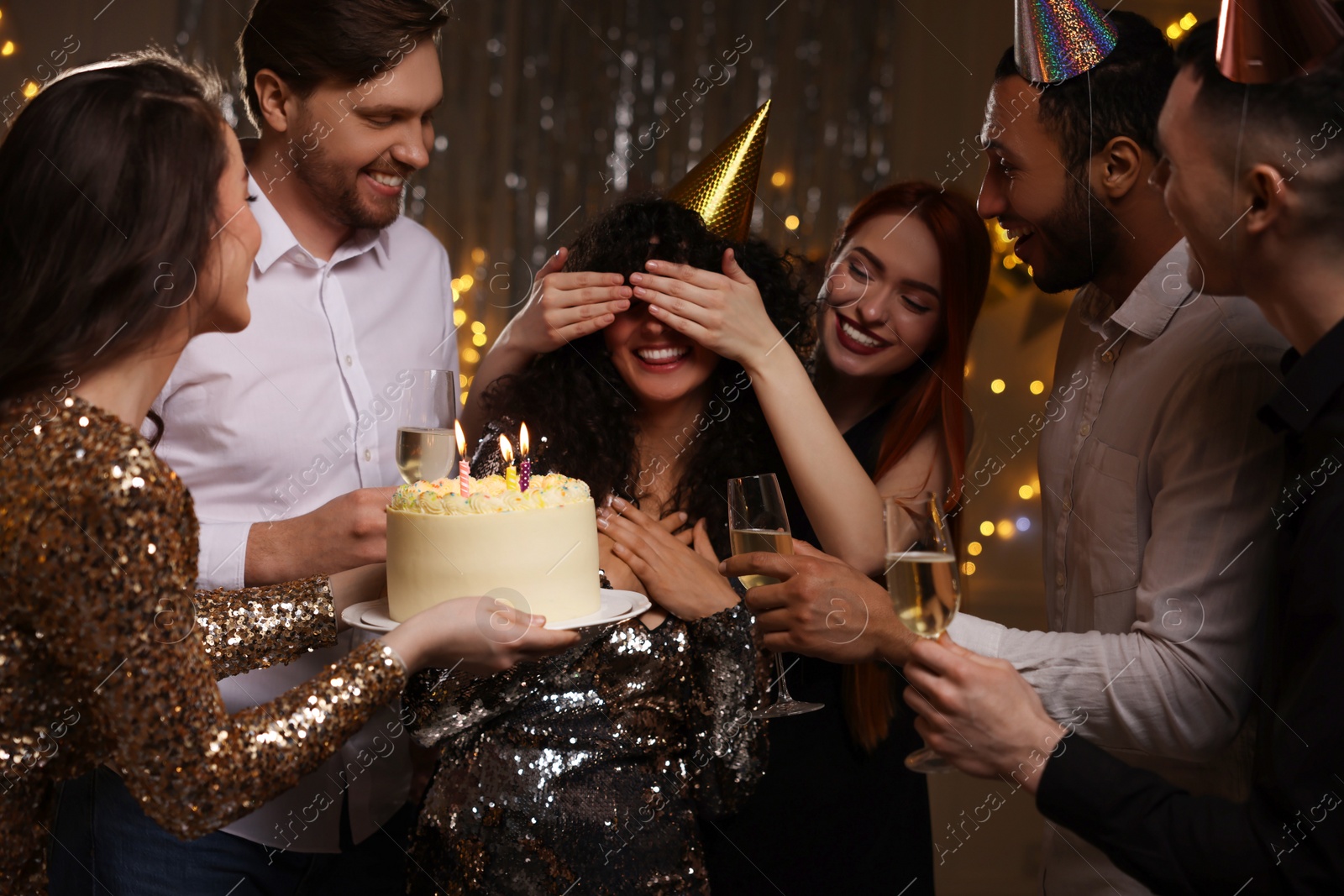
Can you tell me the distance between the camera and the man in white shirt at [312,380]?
179 centimetres

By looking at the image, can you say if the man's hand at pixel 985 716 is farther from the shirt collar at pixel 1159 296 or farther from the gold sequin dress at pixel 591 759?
the shirt collar at pixel 1159 296

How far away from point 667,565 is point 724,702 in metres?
0.24

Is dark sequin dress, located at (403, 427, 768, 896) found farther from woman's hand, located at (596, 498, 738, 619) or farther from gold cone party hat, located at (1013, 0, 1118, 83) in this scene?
gold cone party hat, located at (1013, 0, 1118, 83)

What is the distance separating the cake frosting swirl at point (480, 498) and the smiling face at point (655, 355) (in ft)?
1.63

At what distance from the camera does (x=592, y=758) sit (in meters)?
1.68

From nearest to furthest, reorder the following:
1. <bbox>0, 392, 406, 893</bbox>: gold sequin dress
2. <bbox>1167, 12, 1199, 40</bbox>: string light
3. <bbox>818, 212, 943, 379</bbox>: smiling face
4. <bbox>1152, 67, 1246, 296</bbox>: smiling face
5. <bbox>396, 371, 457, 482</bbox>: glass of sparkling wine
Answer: <bbox>0, 392, 406, 893</bbox>: gold sequin dress, <bbox>1152, 67, 1246, 296</bbox>: smiling face, <bbox>396, 371, 457, 482</bbox>: glass of sparkling wine, <bbox>818, 212, 943, 379</bbox>: smiling face, <bbox>1167, 12, 1199, 40</bbox>: string light

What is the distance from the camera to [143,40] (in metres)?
3.75

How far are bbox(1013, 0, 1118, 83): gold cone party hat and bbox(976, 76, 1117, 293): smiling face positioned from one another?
0.04 metres

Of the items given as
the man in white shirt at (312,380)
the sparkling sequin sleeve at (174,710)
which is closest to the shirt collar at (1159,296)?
the man in white shirt at (312,380)

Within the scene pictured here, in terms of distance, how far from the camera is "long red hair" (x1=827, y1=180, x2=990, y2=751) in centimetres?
195

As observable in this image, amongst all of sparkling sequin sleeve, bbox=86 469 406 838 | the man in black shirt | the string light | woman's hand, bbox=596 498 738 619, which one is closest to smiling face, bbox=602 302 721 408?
woman's hand, bbox=596 498 738 619

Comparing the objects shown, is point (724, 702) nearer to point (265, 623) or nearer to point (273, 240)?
point (265, 623)

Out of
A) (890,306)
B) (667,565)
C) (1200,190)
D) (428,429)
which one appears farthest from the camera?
(890,306)

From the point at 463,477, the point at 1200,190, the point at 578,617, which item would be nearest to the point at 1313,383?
the point at 1200,190
